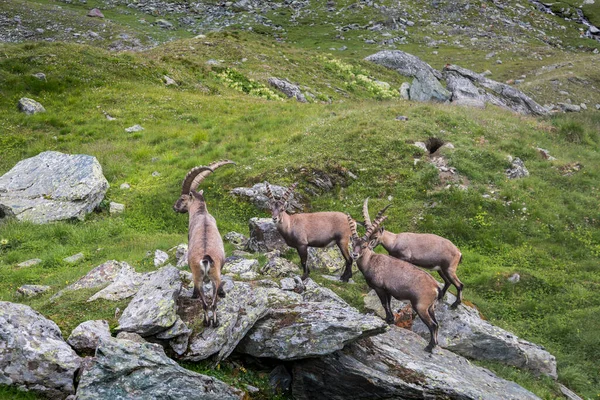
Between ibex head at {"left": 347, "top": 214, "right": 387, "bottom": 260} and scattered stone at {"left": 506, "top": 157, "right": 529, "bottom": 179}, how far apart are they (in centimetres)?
1167

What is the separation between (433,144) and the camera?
960 inches

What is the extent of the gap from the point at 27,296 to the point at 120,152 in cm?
1332

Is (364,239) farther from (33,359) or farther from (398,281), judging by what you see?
(33,359)

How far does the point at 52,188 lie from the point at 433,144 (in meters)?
17.7

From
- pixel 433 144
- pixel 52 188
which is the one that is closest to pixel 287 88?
pixel 433 144

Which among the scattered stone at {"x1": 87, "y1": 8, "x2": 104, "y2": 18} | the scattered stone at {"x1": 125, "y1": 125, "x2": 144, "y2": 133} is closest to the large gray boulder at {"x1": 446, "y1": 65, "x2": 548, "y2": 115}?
the scattered stone at {"x1": 125, "y1": 125, "x2": 144, "y2": 133}

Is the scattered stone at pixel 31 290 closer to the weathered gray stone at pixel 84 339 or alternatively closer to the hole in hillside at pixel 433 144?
the weathered gray stone at pixel 84 339

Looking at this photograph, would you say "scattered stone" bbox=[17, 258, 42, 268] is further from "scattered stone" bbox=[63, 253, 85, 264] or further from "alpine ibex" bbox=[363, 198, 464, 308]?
"alpine ibex" bbox=[363, 198, 464, 308]

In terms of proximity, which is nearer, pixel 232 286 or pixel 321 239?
pixel 232 286

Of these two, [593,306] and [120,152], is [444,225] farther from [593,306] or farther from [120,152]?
[120,152]

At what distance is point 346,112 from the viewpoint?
2812cm

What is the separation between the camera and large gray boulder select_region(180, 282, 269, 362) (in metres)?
9.44

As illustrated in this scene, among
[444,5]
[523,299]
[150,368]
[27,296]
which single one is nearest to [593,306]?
[523,299]

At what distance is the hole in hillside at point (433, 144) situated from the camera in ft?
79.4
